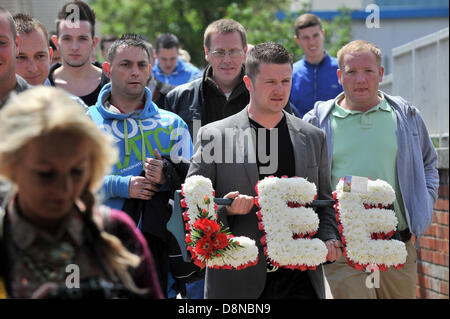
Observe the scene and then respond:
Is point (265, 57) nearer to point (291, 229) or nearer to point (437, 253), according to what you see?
point (291, 229)

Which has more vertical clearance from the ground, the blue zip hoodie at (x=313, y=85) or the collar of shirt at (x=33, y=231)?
the blue zip hoodie at (x=313, y=85)

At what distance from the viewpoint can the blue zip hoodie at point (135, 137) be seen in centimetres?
551

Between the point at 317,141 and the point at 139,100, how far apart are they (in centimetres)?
156

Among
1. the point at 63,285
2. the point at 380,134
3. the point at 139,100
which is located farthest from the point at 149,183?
the point at 63,285

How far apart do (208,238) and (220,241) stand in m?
0.07

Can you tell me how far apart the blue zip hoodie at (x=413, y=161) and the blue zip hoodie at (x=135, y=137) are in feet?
3.45

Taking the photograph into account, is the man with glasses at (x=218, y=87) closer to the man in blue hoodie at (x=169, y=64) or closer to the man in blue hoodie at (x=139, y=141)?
the man in blue hoodie at (x=139, y=141)

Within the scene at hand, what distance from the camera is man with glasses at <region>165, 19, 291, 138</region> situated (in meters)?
6.59

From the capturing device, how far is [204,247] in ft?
14.8

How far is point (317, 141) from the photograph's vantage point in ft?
16.5

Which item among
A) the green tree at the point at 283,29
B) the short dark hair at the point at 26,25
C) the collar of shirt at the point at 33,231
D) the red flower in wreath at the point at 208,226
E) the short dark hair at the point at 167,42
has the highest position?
the green tree at the point at 283,29

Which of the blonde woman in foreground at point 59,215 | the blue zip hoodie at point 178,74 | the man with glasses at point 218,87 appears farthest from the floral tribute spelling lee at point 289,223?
the blue zip hoodie at point 178,74
